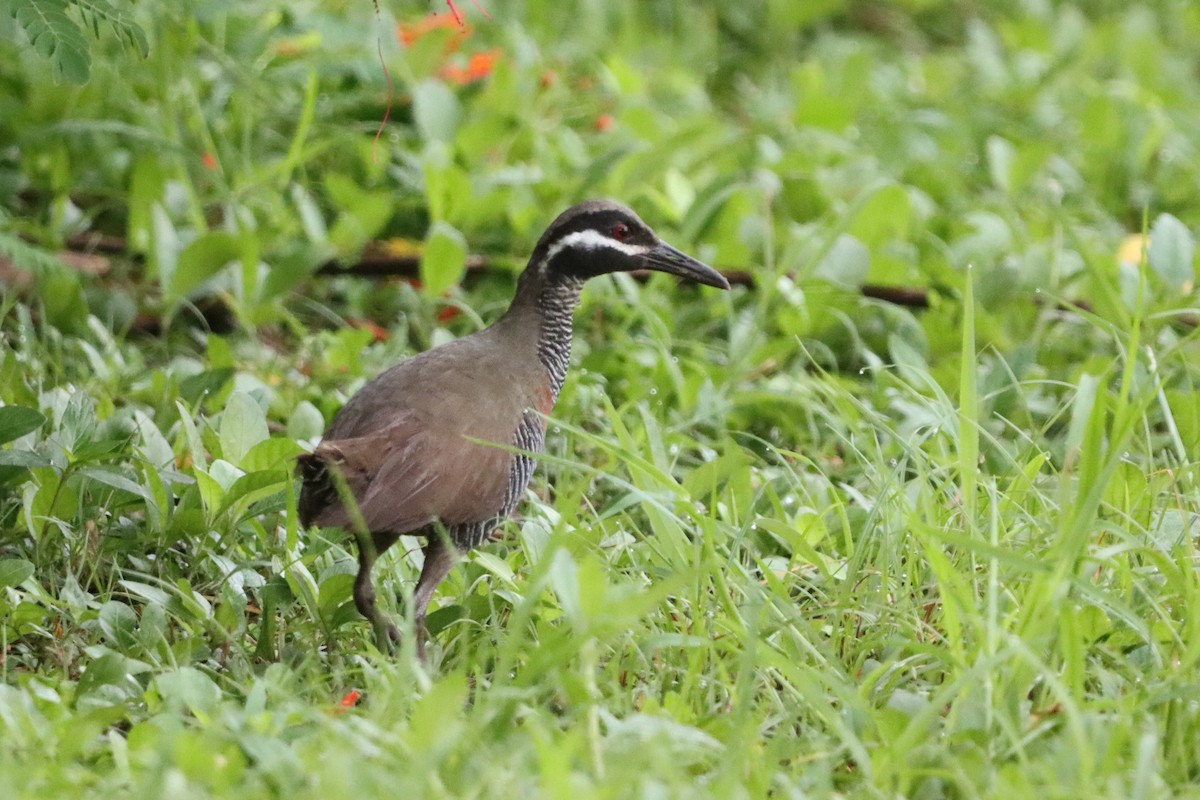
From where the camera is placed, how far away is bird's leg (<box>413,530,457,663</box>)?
3.88 meters

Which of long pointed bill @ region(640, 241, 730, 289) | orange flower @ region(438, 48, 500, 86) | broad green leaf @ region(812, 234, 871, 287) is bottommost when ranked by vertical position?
broad green leaf @ region(812, 234, 871, 287)

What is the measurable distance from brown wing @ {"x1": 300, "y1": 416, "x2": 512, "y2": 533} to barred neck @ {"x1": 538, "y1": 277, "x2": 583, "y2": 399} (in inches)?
23.8

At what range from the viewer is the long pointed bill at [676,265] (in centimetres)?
480

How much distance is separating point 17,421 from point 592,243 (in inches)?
64.6

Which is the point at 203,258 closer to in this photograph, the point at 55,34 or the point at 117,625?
the point at 55,34

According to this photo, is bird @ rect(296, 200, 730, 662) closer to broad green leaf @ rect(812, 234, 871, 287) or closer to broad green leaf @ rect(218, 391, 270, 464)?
broad green leaf @ rect(218, 391, 270, 464)

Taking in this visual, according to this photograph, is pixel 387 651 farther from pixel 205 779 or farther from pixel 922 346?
pixel 922 346

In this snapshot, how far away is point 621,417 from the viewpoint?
5.19 metres

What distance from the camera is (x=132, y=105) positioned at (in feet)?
20.0

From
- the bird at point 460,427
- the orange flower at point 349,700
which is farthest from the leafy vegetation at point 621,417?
the bird at point 460,427

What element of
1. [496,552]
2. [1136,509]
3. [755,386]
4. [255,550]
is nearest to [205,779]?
[255,550]

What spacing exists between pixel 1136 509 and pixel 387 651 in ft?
6.25

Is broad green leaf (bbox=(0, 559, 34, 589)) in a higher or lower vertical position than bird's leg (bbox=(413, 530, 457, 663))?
higher

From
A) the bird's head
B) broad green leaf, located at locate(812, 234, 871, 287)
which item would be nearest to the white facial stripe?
the bird's head
